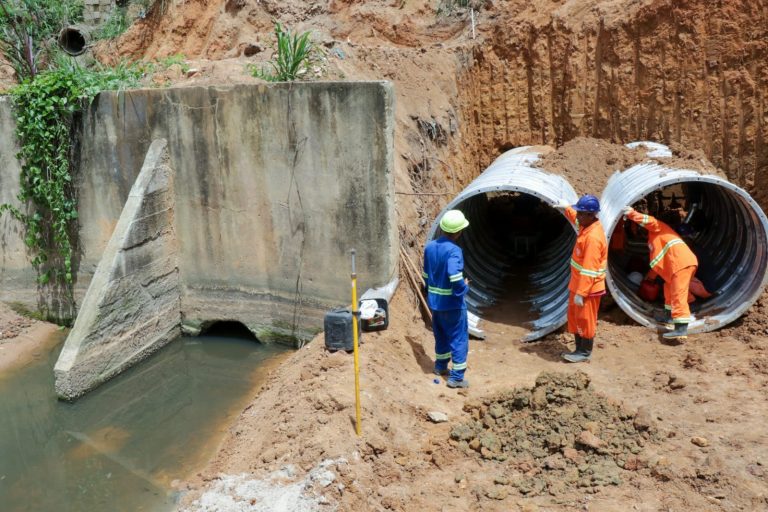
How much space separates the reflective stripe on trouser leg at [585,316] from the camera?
6801 mm

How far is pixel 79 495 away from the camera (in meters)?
5.83

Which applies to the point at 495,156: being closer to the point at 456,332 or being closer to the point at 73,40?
the point at 456,332

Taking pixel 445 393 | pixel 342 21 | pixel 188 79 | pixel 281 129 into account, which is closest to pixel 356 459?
pixel 445 393

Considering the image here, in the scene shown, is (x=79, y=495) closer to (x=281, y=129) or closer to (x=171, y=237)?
(x=171, y=237)

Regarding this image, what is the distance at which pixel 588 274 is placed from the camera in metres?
6.68

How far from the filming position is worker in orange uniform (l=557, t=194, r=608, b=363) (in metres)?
6.63

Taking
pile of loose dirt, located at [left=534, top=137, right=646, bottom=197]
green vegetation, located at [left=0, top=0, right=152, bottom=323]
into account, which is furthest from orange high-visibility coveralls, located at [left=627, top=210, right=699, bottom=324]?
green vegetation, located at [left=0, top=0, right=152, bottom=323]

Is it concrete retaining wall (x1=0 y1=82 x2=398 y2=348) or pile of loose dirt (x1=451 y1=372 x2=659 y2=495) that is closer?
pile of loose dirt (x1=451 y1=372 x2=659 y2=495)

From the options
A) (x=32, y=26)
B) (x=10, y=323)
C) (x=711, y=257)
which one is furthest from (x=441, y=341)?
(x=32, y=26)

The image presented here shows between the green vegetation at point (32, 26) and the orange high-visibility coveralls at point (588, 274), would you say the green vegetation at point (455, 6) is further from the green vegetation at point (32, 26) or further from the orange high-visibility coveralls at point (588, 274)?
the green vegetation at point (32, 26)

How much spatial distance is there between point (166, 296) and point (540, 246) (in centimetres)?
610

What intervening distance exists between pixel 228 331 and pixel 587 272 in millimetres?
4799

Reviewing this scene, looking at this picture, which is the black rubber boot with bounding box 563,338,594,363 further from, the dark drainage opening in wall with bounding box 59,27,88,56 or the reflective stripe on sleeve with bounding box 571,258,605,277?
the dark drainage opening in wall with bounding box 59,27,88,56

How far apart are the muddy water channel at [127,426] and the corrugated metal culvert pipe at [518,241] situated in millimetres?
2944
